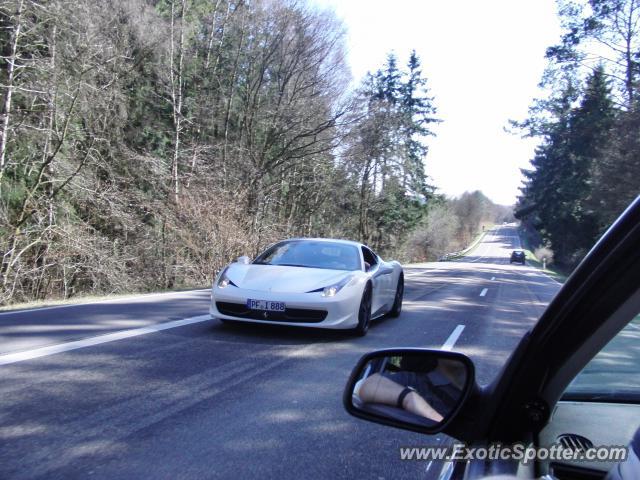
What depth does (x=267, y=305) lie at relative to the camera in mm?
6703

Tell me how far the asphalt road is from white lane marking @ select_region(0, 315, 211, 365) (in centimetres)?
1

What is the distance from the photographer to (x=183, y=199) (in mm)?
21125

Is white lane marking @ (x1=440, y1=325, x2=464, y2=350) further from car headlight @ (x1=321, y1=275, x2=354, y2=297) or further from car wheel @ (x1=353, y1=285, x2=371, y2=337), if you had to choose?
car headlight @ (x1=321, y1=275, x2=354, y2=297)

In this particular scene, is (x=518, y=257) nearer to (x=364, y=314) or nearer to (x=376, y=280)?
(x=376, y=280)

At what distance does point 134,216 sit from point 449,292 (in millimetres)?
12342

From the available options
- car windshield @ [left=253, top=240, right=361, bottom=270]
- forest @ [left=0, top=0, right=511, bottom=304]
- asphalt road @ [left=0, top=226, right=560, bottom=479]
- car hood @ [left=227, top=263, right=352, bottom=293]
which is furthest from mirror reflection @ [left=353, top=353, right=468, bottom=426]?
forest @ [left=0, top=0, right=511, bottom=304]

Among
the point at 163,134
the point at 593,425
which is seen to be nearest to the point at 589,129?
the point at 163,134

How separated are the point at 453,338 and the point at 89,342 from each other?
493cm

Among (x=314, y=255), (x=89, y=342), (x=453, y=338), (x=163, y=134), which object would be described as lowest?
(x=453, y=338)

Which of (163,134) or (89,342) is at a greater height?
(163,134)

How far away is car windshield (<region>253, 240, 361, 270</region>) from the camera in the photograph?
783 cm

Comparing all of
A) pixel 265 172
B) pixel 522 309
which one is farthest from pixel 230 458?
pixel 265 172

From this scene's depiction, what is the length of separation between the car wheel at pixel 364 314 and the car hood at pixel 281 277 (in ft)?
1.51

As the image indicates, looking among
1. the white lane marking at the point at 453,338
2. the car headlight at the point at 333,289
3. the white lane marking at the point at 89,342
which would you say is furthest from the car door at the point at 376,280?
the white lane marking at the point at 89,342
